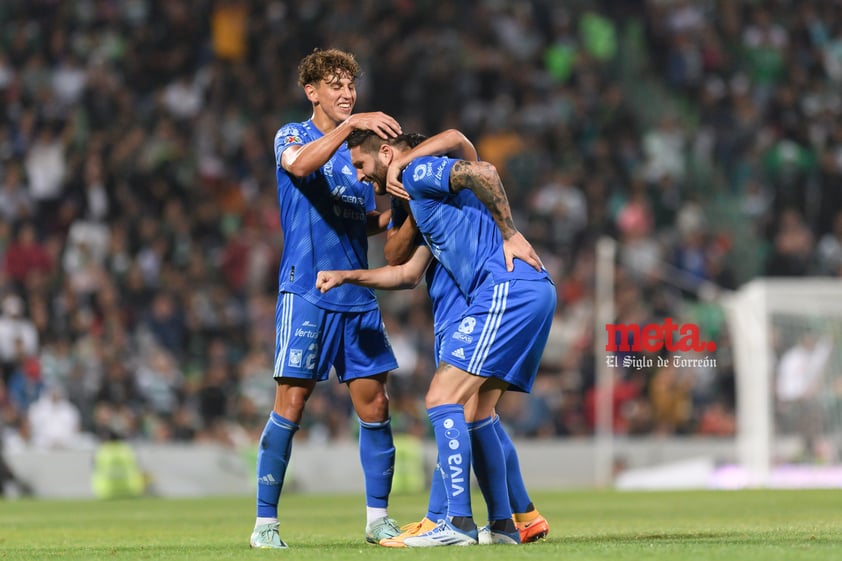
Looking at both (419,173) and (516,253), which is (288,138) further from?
(516,253)

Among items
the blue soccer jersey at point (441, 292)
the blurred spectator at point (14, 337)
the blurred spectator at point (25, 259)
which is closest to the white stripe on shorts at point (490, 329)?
the blue soccer jersey at point (441, 292)

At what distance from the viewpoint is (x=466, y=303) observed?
23.9 feet

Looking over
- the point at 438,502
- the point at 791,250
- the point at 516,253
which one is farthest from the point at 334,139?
the point at 791,250

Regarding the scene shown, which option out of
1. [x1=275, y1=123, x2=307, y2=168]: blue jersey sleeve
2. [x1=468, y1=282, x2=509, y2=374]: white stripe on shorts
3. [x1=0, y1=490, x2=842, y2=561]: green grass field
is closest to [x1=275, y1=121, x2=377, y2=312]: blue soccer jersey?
[x1=275, y1=123, x2=307, y2=168]: blue jersey sleeve

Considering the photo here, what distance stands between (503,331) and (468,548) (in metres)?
1.05

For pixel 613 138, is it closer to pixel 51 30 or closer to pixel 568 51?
pixel 568 51

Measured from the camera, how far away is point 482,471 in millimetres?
7250

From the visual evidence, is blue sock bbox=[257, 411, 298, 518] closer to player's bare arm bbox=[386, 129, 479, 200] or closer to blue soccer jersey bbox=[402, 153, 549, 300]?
blue soccer jersey bbox=[402, 153, 549, 300]

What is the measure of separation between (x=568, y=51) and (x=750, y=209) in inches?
161

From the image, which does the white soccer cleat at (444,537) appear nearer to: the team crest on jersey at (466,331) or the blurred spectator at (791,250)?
the team crest on jersey at (466,331)

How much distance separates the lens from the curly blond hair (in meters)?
7.75

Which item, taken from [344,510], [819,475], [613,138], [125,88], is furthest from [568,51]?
[344,510]

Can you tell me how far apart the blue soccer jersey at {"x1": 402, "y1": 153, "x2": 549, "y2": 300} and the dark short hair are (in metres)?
0.19

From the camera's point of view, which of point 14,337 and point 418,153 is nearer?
point 418,153
